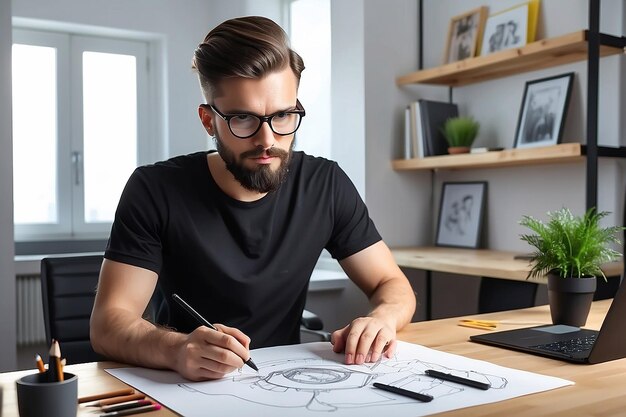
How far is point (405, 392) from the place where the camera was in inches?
36.8

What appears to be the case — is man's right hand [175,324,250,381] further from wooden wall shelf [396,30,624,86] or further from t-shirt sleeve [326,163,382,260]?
wooden wall shelf [396,30,624,86]

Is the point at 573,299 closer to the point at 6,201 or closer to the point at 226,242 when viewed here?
the point at 226,242

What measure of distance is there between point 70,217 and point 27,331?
73 cm

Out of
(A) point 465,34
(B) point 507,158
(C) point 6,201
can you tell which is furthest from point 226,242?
(A) point 465,34

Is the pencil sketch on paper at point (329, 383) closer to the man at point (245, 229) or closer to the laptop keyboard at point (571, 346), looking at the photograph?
the man at point (245, 229)

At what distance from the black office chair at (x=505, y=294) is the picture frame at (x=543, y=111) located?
1.88ft

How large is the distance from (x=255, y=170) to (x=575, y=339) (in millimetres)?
694

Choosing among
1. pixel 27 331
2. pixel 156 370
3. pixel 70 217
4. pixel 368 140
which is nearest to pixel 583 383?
pixel 156 370

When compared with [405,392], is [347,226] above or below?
above

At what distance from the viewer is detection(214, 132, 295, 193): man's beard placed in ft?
4.50

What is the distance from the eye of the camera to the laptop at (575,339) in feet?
3.59

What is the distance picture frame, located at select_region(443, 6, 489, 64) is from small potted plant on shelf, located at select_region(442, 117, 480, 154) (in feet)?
0.97

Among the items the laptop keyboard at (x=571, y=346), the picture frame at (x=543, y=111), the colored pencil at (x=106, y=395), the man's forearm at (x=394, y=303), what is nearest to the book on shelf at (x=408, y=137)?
the picture frame at (x=543, y=111)

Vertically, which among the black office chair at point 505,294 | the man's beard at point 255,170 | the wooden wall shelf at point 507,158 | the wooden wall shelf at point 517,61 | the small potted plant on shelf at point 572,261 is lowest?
the black office chair at point 505,294
